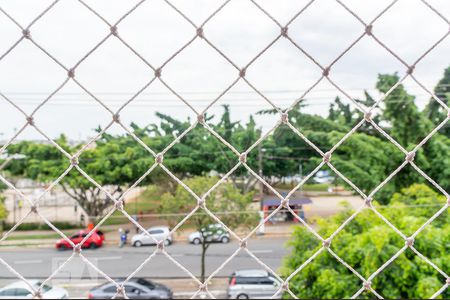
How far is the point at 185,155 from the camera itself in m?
8.16

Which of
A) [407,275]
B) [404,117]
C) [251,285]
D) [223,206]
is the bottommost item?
[251,285]

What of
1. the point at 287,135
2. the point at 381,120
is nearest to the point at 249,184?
the point at 287,135

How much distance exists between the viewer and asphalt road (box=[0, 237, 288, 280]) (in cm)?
587

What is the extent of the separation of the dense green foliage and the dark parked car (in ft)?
4.81

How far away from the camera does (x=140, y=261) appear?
6.85 m

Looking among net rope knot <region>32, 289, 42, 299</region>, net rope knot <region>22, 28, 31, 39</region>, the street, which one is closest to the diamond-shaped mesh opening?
the street

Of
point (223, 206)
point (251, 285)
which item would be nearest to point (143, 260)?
point (223, 206)

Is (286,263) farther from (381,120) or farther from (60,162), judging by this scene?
(60,162)

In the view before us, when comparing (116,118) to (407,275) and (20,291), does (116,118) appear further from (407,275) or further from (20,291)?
(20,291)

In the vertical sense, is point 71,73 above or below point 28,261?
above

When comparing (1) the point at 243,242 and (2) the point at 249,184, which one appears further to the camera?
(2) the point at 249,184

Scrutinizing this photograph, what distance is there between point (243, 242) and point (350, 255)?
2.73 meters

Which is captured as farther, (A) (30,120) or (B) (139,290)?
(B) (139,290)

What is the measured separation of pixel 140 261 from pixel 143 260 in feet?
0.24
